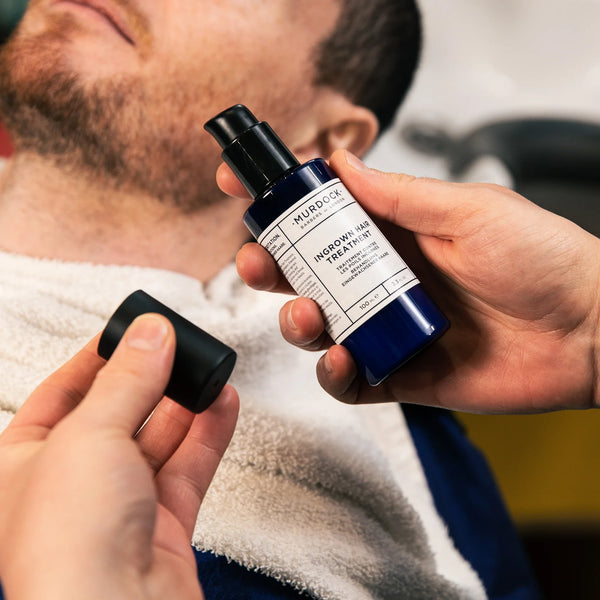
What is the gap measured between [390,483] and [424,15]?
748 millimetres

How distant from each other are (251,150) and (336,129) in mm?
379

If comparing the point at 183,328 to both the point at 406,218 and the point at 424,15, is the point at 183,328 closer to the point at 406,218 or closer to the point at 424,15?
the point at 406,218

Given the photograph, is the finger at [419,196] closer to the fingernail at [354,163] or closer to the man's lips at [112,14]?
the fingernail at [354,163]

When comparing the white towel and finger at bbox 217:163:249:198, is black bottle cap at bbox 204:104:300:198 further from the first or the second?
the white towel

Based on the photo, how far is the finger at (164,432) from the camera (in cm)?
51

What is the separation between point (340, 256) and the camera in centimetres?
49

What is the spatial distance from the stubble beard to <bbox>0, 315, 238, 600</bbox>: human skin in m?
0.39

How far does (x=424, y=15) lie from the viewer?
0.98 metres

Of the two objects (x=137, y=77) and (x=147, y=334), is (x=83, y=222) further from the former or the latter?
(x=147, y=334)

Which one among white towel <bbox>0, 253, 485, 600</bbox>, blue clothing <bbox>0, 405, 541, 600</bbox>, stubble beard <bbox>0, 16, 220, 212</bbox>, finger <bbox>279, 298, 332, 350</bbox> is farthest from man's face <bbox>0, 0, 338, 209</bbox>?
blue clothing <bbox>0, 405, 541, 600</bbox>

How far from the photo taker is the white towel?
586mm

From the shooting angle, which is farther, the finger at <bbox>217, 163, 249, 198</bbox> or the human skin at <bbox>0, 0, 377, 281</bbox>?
the human skin at <bbox>0, 0, 377, 281</bbox>

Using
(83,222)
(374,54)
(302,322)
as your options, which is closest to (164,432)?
(302,322)

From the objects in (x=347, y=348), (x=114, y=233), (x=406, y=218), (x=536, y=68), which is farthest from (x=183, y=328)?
(x=536, y=68)
